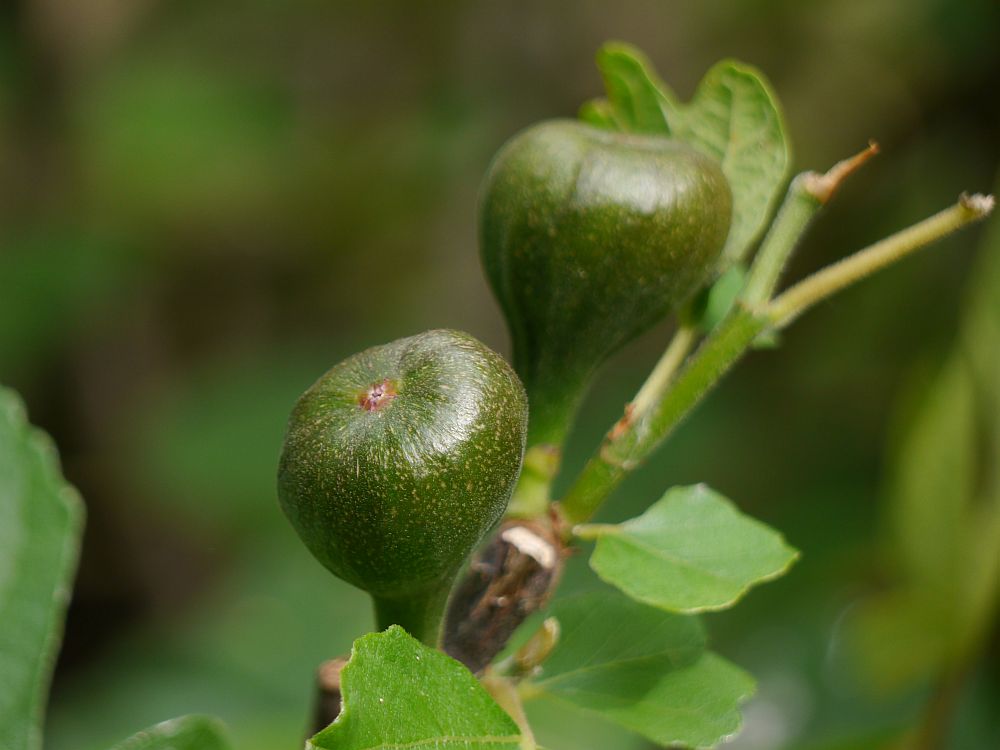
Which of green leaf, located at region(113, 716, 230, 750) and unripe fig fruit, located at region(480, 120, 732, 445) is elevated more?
unripe fig fruit, located at region(480, 120, 732, 445)

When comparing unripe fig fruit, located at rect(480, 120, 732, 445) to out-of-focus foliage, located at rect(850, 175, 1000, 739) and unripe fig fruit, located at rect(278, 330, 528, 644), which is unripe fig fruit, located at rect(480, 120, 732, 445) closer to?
unripe fig fruit, located at rect(278, 330, 528, 644)

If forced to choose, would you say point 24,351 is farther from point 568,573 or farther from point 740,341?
point 740,341

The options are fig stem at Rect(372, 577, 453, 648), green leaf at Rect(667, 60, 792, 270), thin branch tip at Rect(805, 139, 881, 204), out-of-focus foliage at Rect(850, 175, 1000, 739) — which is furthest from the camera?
out-of-focus foliage at Rect(850, 175, 1000, 739)

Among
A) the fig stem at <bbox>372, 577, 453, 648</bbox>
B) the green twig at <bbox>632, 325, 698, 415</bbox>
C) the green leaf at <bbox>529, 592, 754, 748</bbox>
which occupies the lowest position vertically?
the green leaf at <bbox>529, 592, 754, 748</bbox>

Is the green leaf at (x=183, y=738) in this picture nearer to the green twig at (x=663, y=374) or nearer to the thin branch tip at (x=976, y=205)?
the green twig at (x=663, y=374)

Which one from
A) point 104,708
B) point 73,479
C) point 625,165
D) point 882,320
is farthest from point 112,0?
point 625,165

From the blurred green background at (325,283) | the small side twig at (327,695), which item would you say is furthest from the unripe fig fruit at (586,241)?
the blurred green background at (325,283)

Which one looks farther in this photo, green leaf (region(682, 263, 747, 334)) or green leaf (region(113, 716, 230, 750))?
green leaf (region(682, 263, 747, 334))

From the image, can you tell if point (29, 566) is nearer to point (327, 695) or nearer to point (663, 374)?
point (327, 695)

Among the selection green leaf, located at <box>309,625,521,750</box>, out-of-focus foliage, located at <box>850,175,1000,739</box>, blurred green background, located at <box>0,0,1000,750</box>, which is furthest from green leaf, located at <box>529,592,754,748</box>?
blurred green background, located at <box>0,0,1000,750</box>
